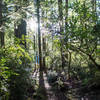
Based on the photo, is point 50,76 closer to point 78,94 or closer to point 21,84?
point 78,94

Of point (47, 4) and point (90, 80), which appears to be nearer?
point (90, 80)

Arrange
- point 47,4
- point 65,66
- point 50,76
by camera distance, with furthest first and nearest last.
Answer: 1. point 65,66
2. point 50,76
3. point 47,4

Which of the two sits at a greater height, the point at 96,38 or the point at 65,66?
the point at 96,38

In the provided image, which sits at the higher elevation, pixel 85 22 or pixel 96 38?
pixel 85 22

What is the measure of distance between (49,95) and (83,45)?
3.39m

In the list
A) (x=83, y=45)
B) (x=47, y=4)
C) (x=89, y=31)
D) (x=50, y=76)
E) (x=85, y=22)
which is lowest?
(x=50, y=76)

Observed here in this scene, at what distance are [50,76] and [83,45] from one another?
5.53 metres

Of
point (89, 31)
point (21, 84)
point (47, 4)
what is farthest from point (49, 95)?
point (47, 4)

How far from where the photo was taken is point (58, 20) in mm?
6344

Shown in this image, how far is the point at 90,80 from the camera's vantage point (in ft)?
24.4

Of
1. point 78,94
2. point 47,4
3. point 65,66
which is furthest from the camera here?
point 65,66

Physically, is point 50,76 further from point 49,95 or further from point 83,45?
point 83,45

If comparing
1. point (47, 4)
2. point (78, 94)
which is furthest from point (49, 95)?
point (47, 4)

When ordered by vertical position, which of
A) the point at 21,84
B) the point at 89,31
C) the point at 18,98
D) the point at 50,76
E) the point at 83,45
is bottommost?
the point at 50,76
